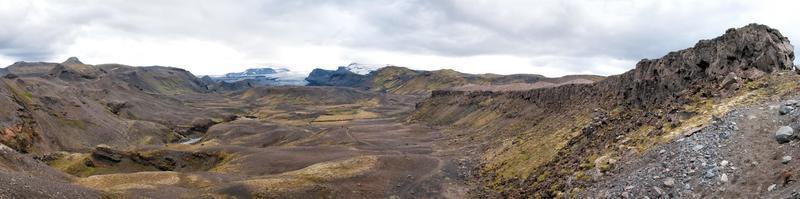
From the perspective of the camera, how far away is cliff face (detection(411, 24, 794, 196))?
153 ft

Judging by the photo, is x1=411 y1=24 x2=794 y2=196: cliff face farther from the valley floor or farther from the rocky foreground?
the valley floor

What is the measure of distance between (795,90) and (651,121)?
36.0 feet

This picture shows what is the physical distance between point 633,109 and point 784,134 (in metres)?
30.4

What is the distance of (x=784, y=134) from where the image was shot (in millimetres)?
32844

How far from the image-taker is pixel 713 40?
58.1m

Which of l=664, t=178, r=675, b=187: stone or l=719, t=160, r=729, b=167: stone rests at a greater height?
l=719, t=160, r=729, b=167: stone

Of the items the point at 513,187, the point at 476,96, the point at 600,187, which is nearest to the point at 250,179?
the point at 513,187

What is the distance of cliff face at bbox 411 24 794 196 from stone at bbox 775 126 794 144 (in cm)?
800

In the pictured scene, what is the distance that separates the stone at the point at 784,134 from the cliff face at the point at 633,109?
315 inches

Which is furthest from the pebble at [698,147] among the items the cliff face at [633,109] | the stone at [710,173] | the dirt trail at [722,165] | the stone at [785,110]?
the stone at [785,110]

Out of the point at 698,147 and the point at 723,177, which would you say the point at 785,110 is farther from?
the point at 723,177

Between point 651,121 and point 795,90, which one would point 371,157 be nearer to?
point 651,121

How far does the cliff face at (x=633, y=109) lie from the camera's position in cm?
4675

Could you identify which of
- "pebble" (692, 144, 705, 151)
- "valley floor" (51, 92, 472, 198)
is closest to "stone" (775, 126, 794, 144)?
"pebble" (692, 144, 705, 151)
